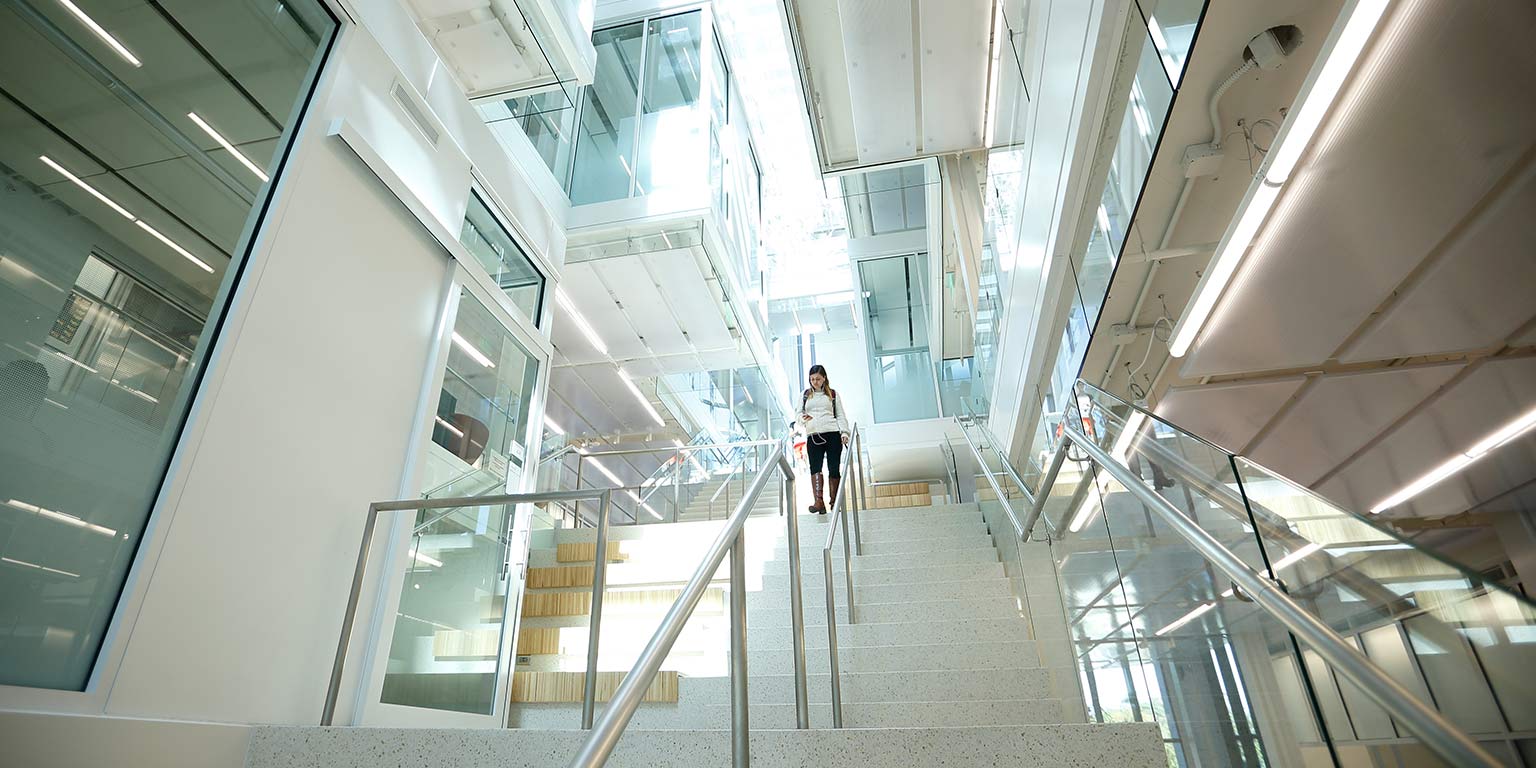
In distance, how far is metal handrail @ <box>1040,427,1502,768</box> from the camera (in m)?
0.99

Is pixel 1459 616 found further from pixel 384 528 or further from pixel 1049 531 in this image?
pixel 384 528

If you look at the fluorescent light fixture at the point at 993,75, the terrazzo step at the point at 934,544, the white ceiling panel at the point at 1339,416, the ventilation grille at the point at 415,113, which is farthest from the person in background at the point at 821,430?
the ventilation grille at the point at 415,113

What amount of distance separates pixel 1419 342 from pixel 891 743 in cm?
443

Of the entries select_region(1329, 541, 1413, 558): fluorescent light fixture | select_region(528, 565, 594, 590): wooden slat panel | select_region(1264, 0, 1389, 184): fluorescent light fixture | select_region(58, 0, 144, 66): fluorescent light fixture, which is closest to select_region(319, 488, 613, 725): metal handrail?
select_region(58, 0, 144, 66): fluorescent light fixture

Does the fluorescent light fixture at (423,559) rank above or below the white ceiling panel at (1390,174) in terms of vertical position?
below

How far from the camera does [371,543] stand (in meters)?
3.58

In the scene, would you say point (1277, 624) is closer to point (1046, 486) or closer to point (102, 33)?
point (1046, 486)

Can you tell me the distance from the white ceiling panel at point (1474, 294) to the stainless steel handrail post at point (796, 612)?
332 cm

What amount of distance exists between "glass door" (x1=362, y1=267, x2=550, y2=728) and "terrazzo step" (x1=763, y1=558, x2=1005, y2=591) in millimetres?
1745

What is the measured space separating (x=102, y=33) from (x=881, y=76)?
5.29 metres

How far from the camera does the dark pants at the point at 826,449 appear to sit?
679cm

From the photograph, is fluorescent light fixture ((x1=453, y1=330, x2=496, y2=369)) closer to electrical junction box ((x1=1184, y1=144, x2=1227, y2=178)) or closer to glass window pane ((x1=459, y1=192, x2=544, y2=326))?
glass window pane ((x1=459, y1=192, x2=544, y2=326))

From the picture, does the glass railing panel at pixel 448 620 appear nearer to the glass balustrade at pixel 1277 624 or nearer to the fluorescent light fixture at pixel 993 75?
the glass balustrade at pixel 1277 624

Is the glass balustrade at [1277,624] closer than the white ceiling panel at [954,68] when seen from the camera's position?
Yes
